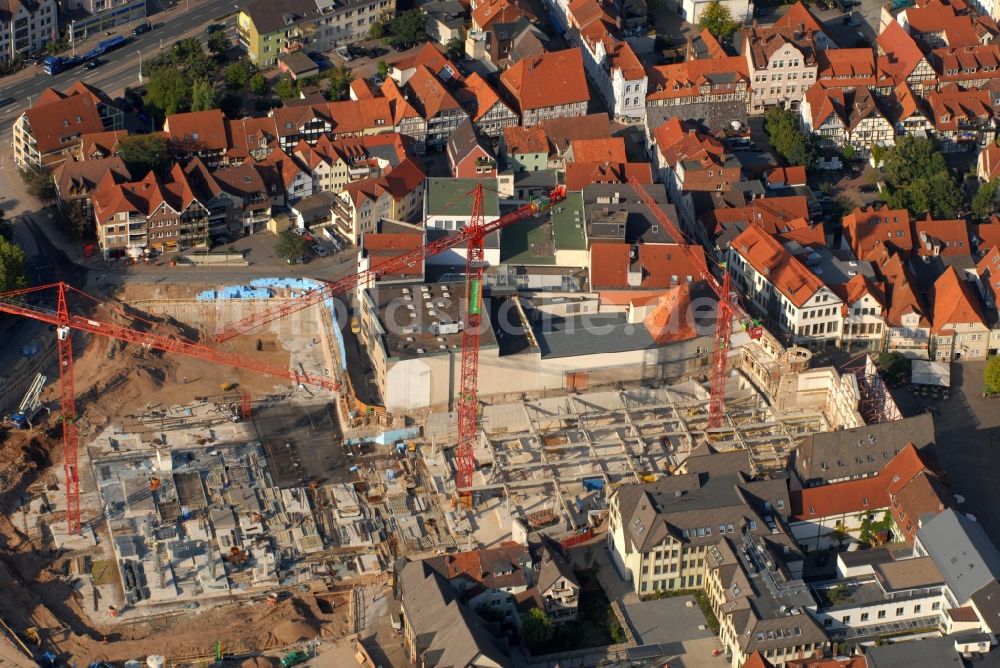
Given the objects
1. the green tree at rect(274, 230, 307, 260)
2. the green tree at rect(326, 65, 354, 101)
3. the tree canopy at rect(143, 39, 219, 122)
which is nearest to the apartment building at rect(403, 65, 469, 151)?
the green tree at rect(326, 65, 354, 101)

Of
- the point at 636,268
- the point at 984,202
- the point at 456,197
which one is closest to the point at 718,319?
the point at 636,268

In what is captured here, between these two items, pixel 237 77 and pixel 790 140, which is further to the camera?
pixel 237 77

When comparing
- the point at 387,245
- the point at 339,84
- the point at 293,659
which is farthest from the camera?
the point at 339,84

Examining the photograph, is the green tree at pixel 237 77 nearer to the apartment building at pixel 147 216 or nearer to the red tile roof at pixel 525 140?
the apartment building at pixel 147 216

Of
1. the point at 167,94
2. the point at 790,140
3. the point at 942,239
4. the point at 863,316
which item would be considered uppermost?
the point at 167,94

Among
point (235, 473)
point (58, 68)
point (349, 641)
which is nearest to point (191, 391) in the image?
point (235, 473)

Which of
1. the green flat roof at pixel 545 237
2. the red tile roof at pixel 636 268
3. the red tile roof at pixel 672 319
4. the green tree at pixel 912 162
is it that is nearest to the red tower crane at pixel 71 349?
Answer: the green flat roof at pixel 545 237

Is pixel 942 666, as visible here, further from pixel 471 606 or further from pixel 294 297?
pixel 294 297

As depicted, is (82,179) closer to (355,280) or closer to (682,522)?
(355,280)
